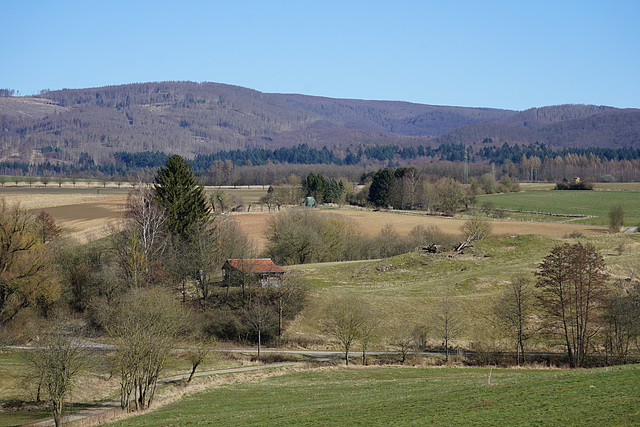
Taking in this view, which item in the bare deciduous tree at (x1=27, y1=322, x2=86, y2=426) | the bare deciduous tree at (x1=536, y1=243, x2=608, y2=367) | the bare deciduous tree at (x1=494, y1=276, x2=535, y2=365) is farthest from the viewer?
the bare deciduous tree at (x1=494, y1=276, x2=535, y2=365)

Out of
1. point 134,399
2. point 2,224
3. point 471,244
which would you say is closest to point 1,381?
point 134,399

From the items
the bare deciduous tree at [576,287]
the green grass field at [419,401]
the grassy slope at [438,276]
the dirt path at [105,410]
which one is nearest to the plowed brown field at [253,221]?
the grassy slope at [438,276]

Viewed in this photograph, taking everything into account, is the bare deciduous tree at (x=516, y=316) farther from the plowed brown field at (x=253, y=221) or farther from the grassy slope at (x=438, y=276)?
the plowed brown field at (x=253, y=221)

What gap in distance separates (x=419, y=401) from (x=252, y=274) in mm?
32191

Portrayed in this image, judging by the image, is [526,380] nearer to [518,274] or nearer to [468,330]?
[468,330]

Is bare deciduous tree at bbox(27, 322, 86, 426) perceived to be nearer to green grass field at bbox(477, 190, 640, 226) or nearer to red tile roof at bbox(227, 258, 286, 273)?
red tile roof at bbox(227, 258, 286, 273)

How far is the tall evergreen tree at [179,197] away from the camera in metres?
57.5

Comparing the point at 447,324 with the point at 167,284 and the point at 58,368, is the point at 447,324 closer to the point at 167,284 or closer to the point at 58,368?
the point at 167,284

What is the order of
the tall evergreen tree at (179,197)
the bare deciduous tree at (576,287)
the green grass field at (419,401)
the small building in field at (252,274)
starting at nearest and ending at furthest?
the green grass field at (419,401), the bare deciduous tree at (576,287), the small building in field at (252,274), the tall evergreen tree at (179,197)

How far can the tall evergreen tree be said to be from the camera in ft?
189

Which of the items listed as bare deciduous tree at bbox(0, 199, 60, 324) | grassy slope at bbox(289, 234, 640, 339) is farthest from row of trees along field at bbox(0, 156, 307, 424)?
grassy slope at bbox(289, 234, 640, 339)

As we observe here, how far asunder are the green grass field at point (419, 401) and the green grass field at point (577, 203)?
81.7m

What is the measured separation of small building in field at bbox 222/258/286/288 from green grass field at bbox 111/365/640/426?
20382 millimetres

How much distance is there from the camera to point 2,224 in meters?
49.1
